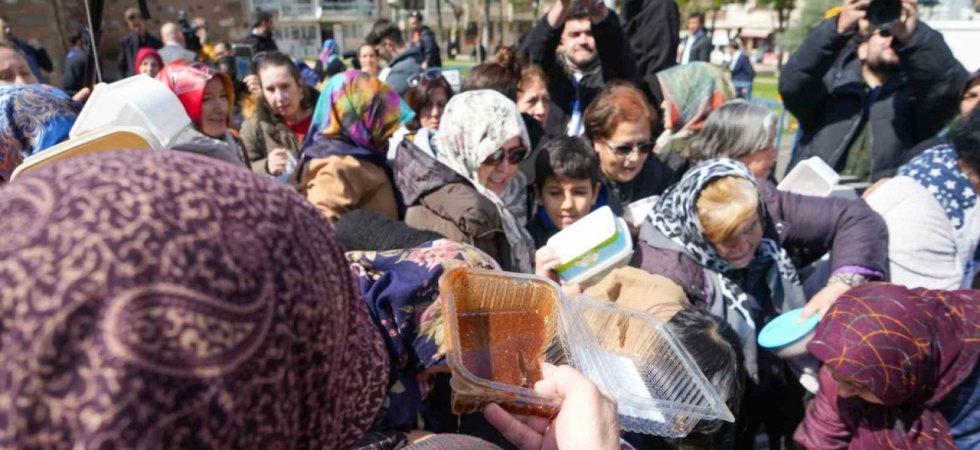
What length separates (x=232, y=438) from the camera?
0.60 meters

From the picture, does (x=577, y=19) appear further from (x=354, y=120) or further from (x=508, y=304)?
(x=508, y=304)

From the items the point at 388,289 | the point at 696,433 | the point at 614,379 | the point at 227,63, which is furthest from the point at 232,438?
the point at 227,63

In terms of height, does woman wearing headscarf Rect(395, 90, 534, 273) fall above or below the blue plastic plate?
above

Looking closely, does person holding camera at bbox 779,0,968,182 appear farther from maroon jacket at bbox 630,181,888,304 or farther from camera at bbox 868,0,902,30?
maroon jacket at bbox 630,181,888,304

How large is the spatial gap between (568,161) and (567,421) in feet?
5.54

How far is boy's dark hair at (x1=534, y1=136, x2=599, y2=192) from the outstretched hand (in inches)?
60.1

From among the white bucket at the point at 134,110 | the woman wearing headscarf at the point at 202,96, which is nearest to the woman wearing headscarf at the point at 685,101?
the woman wearing headscarf at the point at 202,96

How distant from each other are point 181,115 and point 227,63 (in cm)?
479

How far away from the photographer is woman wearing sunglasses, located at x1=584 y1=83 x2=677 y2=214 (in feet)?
9.22

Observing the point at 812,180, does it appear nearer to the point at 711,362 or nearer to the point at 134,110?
the point at 711,362

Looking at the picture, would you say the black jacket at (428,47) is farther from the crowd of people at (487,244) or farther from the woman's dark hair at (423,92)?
the woman's dark hair at (423,92)

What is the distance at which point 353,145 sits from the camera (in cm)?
263

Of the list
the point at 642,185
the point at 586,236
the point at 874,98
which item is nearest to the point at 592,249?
the point at 586,236

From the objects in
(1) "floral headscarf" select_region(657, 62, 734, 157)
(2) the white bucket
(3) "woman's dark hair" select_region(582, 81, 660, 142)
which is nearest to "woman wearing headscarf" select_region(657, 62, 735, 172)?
(1) "floral headscarf" select_region(657, 62, 734, 157)
